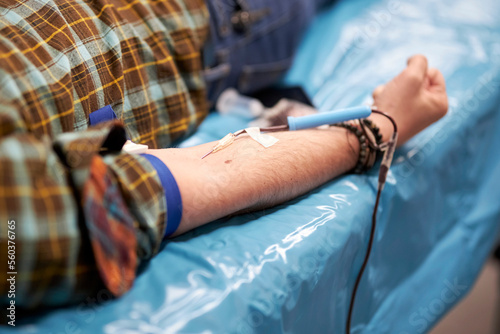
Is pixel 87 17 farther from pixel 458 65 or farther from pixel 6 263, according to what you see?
pixel 458 65

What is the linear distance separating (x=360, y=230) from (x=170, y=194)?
34 cm

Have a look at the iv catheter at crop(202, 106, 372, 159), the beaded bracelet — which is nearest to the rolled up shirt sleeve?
the iv catheter at crop(202, 106, 372, 159)

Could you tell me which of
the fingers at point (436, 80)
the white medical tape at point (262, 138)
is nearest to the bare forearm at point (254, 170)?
the white medical tape at point (262, 138)

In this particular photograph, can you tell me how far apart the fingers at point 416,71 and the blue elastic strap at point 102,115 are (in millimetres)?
556

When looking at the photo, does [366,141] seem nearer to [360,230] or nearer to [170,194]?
[360,230]

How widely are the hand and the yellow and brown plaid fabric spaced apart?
405mm

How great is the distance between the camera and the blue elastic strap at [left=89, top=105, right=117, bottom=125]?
75 centimetres

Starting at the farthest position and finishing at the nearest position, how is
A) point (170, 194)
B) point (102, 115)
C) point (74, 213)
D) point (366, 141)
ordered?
point (366, 141), point (102, 115), point (170, 194), point (74, 213)

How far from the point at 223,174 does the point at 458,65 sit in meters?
0.75

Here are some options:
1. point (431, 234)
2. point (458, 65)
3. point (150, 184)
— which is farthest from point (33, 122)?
point (458, 65)

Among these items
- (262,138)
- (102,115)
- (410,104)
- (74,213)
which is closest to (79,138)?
(74,213)

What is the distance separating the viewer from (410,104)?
922 mm

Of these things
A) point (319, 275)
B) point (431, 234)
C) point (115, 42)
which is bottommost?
point (431, 234)

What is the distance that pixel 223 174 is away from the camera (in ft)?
2.35
